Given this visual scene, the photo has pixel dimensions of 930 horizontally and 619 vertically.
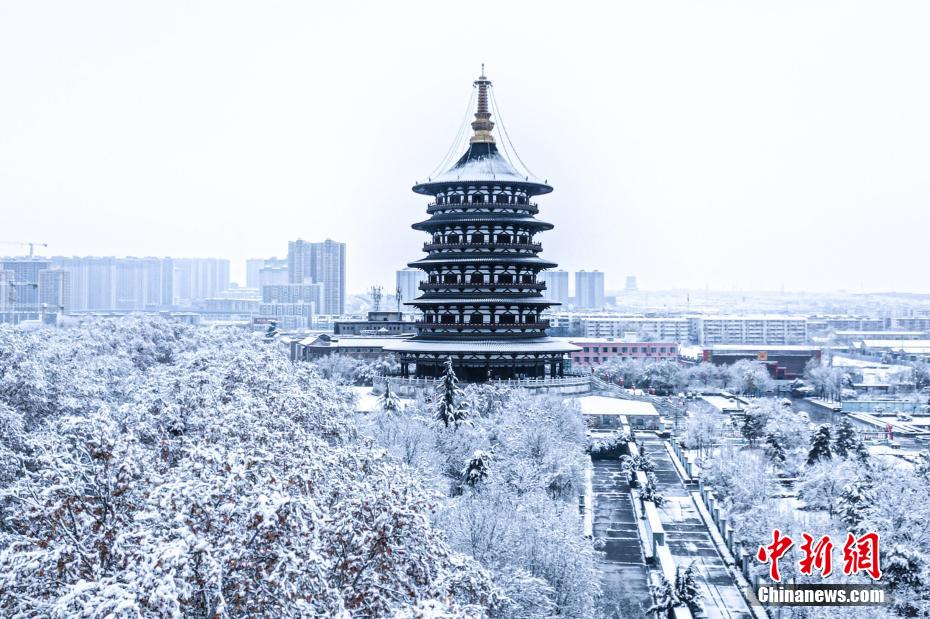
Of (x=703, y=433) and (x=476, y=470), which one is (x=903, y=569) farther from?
(x=703, y=433)

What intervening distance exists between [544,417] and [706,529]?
373 inches

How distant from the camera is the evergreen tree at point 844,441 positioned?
51987 millimetres

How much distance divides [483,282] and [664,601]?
35221 mm

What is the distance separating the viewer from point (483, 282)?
62.4 meters

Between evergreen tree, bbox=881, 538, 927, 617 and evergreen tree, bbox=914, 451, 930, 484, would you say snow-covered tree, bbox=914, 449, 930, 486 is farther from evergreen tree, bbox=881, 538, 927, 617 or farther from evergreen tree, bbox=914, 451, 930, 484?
evergreen tree, bbox=881, 538, 927, 617

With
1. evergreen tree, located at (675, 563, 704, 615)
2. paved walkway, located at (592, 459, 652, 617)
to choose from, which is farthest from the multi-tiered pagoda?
evergreen tree, located at (675, 563, 704, 615)

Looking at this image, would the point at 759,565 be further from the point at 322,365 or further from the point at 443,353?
the point at 322,365

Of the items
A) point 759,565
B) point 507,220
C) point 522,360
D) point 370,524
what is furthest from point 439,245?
point 370,524

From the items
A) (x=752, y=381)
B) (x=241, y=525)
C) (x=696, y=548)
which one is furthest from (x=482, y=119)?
(x=752, y=381)

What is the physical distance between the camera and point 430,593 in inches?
587

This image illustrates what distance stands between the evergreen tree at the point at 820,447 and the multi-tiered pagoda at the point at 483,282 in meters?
17.9

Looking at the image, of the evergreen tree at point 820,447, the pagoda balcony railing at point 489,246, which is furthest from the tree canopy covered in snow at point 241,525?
the pagoda balcony railing at point 489,246

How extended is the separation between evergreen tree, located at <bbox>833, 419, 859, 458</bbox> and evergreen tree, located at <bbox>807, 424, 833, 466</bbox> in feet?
3.56

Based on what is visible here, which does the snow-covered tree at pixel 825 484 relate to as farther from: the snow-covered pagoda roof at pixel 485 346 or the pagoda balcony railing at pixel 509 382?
the snow-covered pagoda roof at pixel 485 346
